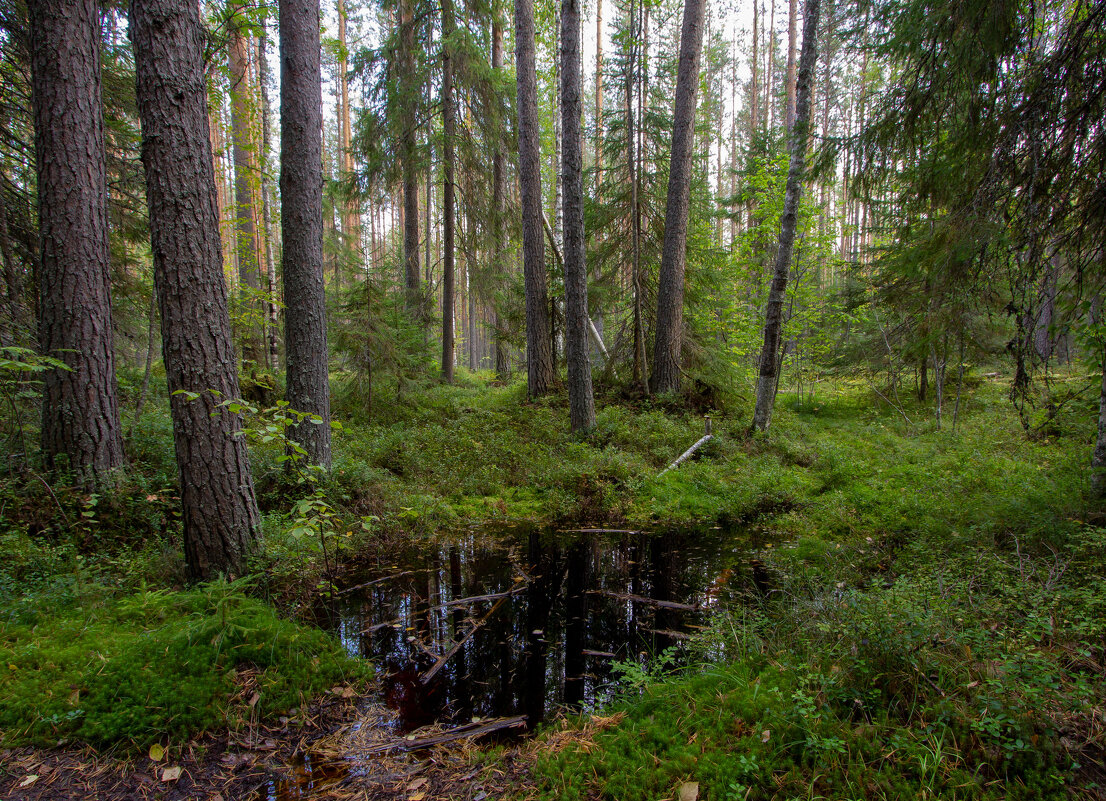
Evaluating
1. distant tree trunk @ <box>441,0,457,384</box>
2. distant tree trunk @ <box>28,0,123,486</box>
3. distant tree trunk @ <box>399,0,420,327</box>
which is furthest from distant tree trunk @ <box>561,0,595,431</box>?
distant tree trunk @ <box>28,0,123,486</box>

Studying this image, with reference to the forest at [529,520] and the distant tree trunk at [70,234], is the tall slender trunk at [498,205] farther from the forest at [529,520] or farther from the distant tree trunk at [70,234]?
the distant tree trunk at [70,234]

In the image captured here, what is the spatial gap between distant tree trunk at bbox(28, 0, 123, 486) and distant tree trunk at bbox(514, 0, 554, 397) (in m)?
6.95

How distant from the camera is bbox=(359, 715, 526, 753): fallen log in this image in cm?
276

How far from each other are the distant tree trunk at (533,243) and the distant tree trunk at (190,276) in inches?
295

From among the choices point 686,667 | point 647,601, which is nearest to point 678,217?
point 647,601

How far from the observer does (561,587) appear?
4793 millimetres

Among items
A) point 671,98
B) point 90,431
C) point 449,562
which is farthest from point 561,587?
point 671,98

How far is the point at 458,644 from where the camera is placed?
3.75m

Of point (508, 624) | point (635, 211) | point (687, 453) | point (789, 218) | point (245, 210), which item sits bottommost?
point (508, 624)

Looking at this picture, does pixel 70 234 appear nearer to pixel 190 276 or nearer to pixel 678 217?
pixel 190 276

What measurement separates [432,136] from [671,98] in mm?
5956

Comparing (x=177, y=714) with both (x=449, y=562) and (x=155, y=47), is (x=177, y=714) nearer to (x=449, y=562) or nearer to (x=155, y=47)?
(x=449, y=562)

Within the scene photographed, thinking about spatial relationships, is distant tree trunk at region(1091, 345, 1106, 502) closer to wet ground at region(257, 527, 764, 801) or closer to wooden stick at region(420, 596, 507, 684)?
wet ground at region(257, 527, 764, 801)

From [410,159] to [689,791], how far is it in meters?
13.6
